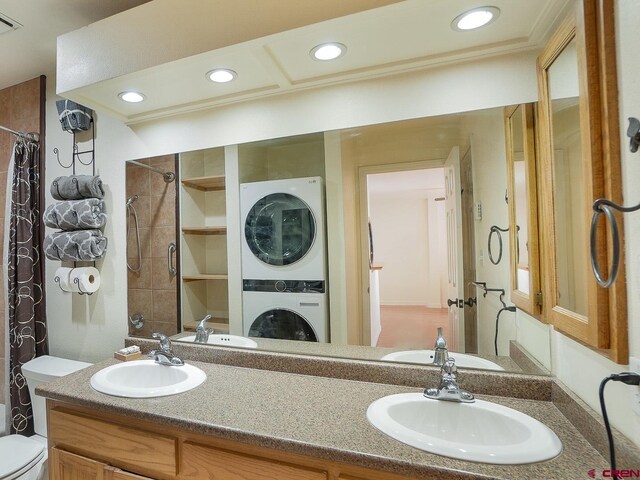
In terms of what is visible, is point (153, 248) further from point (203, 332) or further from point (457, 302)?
point (457, 302)

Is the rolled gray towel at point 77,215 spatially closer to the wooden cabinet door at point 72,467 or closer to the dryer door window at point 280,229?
the dryer door window at point 280,229

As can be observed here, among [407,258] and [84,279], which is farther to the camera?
[84,279]

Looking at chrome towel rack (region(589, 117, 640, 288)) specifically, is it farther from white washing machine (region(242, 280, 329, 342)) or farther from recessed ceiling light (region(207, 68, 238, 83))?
recessed ceiling light (region(207, 68, 238, 83))

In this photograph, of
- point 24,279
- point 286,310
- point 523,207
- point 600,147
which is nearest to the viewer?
point 600,147

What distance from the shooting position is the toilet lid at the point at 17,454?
1573 millimetres

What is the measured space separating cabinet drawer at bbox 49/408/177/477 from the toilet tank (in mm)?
734

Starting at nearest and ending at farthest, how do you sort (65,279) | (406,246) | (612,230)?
(612,230) → (406,246) → (65,279)

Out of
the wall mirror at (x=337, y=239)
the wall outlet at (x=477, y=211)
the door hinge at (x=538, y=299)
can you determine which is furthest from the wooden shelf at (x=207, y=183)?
the door hinge at (x=538, y=299)

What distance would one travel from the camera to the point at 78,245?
6.38 feet

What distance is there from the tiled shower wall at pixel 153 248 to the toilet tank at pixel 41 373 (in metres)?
0.47

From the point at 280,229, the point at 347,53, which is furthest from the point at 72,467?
the point at 347,53

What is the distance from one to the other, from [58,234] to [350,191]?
6.26ft

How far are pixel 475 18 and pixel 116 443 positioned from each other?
2.09m

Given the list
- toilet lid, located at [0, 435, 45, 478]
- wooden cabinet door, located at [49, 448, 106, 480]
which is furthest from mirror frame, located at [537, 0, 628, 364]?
toilet lid, located at [0, 435, 45, 478]
